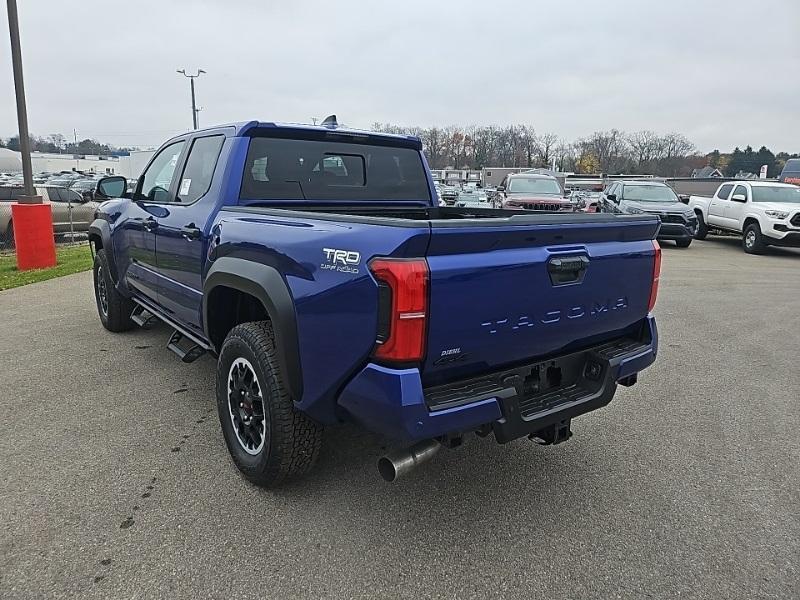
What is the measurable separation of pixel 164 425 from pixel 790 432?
4197 millimetres

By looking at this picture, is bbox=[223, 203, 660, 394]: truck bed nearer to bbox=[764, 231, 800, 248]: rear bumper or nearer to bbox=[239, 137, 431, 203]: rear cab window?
bbox=[239, 137, 431, 203]: rear cab window

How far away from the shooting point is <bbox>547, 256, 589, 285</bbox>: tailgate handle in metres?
2.56

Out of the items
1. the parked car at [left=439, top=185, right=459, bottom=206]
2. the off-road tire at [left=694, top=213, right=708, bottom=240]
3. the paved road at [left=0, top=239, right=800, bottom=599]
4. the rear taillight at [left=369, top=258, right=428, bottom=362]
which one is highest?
the rear taillight at [left=369, top=258, right=428, bottom=362]

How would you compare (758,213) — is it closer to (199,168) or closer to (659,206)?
(659,206)

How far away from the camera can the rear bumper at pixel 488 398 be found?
2.22 metres

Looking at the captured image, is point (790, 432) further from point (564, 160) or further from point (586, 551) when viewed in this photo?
point (564, 160)

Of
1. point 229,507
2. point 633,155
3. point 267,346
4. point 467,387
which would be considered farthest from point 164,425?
point 633,155

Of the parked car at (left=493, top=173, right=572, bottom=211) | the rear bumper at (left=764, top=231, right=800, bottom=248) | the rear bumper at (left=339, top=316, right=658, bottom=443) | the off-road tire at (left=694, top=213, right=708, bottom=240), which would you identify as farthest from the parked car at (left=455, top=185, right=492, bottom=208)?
the rear bumper at (left=339, top=316, right=658, bottom=443)

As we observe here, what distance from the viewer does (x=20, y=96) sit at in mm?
10023

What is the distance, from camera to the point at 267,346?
289 cm

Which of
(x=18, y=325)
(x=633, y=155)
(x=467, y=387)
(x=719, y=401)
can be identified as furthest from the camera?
(x=633, y=155)

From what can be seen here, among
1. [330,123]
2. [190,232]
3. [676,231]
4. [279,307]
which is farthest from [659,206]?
[279,307]

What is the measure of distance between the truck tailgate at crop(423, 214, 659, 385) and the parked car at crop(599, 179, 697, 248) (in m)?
12.2

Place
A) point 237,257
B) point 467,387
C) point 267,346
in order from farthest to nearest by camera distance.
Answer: point 237,257 → point 267,346 → point 467,387
